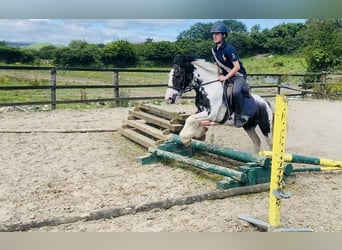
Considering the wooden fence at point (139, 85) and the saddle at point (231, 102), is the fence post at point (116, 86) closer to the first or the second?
the wooden fence at point (139, 85)

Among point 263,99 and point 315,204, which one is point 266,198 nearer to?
point 315,204

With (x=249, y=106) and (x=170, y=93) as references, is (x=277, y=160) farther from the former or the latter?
(x=170, y=93)

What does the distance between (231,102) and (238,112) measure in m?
0.07

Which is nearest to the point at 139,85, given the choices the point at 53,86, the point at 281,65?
the point at 53,86

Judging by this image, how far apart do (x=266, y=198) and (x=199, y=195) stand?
331 mm

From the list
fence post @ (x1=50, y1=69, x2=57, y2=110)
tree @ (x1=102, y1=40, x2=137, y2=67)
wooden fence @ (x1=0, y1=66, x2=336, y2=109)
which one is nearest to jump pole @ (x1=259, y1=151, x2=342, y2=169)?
wooden fence @ (x1=0, y1=66, x2=336, y2=109)

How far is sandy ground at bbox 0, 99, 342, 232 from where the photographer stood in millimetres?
2184

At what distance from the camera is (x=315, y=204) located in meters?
2.32

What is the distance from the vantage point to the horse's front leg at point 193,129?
98.0 inches

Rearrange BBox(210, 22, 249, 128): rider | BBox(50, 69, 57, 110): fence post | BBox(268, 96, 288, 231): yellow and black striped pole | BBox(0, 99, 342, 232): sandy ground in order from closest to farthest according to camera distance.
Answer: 1. BBox(268, 96, 288, 231): yellow and black striped pole
2. BBox(0, 99, 342, 232): sandy ground
3. BBox(210, 22, 249, 128): rider
4. BBox(50, 69, 57, 110): fence post

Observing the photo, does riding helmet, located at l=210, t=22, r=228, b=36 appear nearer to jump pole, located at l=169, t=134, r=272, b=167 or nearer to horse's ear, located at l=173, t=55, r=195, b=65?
horse's ear, located at l=173, t=55, r=195, b=65

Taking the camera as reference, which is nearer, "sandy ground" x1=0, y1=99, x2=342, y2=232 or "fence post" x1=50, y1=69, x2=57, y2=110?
"sandy ground" x1=0, y1=99, x2=342, y2=232

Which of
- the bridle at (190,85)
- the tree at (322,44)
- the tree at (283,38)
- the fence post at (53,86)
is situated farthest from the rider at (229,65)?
the fence post at (53,86)
